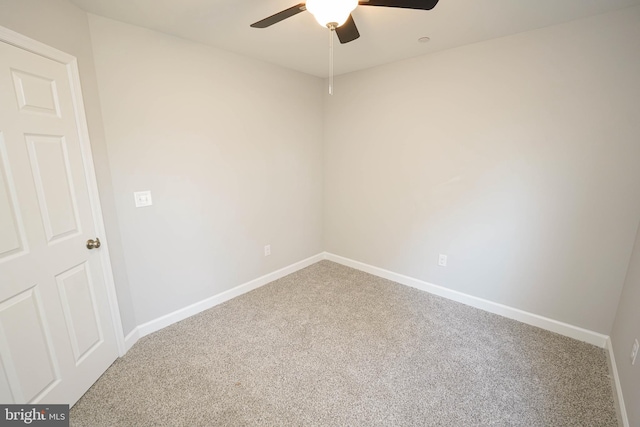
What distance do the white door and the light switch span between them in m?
0.37

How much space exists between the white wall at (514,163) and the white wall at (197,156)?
91cm

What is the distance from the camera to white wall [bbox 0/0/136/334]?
1.34 meters

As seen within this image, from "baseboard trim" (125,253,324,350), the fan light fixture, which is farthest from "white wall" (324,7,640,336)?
the fan light fixture

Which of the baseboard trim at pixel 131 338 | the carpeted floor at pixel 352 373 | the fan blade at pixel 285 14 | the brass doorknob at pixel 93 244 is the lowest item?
Result: the carpeted floor at pixel 352 373

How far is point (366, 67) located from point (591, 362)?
3231mm

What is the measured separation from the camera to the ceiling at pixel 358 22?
1.68 metres

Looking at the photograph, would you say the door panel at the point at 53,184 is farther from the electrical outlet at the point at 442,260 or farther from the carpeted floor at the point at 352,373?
the electrical outlet at the point at 442,260

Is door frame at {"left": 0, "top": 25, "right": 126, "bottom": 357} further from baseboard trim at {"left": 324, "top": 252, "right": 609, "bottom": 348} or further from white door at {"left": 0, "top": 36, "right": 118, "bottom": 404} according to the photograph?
baseboard trim at {"left": 324, "top": 252, "right": 609, "bottom": 348}

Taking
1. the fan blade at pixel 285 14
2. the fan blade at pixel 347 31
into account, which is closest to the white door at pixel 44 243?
the fan blade at pixel 285 14

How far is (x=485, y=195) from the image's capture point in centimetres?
247

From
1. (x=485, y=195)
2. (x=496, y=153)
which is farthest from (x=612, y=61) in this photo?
(x=485, y=195)

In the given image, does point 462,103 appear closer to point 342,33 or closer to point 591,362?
point 342,33

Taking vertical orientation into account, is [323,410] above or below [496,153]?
below

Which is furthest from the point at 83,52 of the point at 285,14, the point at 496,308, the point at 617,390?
the point at 617,390
